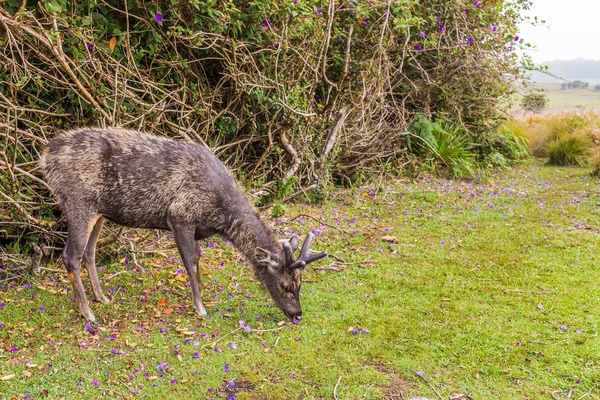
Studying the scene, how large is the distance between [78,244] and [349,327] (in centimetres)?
278

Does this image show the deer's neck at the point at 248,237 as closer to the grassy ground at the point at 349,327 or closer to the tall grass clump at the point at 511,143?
the grassy ground at the point at 349,327

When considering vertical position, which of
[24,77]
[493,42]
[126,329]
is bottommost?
[126,329]

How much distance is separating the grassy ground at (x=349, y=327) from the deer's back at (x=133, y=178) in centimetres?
109

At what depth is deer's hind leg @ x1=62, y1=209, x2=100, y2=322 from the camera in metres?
5.18

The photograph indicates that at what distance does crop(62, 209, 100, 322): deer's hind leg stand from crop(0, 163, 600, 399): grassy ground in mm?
210

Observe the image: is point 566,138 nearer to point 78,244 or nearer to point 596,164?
point 596,164

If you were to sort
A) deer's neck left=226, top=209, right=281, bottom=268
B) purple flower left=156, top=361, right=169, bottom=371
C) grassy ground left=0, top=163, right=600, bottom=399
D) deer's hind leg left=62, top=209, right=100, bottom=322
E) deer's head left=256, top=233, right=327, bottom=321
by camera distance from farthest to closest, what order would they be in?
deer's neck left=226, top=209, right=281, bottom=268 → deer's head left=256, top=233, right=327, bottom=321 → deer's hind leg left=62, top=209, right=100, bottom=322 → purple flower left=156, top=361, right=169, bottom=371 → grassy ground left=0, top=163, right=600, bottom=399

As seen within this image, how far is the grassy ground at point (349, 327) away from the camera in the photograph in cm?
440

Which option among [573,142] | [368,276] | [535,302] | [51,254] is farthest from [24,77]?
[573,142]

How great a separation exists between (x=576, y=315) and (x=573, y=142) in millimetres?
10652

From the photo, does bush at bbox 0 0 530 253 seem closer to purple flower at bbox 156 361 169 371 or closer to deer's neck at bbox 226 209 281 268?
deer's neck at bbox 226 209 281 268

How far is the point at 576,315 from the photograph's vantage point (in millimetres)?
5559

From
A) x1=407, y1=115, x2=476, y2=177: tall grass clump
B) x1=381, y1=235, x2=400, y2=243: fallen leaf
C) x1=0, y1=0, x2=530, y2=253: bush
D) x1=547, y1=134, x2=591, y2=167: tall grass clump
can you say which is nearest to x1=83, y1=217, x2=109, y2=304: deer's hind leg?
x1=0, y1=0, x2=530, y2=253: bush

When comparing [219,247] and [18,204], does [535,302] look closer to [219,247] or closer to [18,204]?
[219,247]
